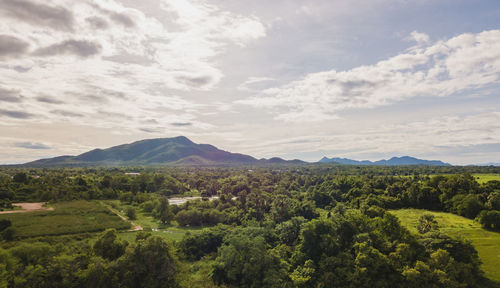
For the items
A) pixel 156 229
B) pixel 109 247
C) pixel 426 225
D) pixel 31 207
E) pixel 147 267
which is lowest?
pixel 156 229

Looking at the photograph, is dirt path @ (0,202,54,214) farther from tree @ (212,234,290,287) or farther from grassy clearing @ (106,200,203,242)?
tree @ (212,234,290,287)

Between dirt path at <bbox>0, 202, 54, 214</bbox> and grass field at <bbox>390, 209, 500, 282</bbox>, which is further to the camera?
dirt path at <bbox>0, 202, 54, 214</bbox>

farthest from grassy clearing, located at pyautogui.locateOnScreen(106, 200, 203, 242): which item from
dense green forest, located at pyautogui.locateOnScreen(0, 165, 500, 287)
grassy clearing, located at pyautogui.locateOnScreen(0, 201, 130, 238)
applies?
grassy clearing, located at pyautogui.locateOnScreen(0, 201, 130, 238)

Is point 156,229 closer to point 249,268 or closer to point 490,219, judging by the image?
point 249,268

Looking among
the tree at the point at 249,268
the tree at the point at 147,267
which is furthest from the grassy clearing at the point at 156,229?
the tree at the point at 147,267

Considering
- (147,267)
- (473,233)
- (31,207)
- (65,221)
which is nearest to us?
(147,267)

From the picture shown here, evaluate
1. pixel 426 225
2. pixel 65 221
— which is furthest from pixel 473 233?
pixel 65 221

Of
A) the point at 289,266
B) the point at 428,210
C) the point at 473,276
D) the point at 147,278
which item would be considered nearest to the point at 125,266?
the point at 147,278

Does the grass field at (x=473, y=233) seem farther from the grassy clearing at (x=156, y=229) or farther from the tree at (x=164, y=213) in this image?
the tree at (x=164, y=213)
